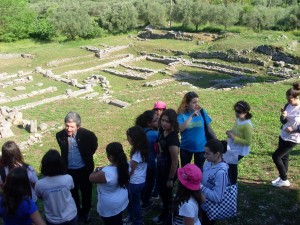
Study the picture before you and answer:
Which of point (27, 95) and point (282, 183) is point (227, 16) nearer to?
point (27, 95)

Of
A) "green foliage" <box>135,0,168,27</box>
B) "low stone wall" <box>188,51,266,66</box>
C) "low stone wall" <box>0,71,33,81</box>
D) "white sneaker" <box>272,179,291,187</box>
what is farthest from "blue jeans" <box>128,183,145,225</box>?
"green foliage" <box>135,0,168,27</box>

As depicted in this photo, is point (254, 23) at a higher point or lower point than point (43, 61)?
higher

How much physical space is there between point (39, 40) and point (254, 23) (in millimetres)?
29684

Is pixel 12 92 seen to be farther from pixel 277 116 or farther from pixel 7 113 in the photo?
pixel 277 116

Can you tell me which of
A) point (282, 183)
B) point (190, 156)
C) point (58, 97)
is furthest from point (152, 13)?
point (190, 156)

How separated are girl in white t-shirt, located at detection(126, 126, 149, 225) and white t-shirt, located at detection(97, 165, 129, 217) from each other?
0.49 m

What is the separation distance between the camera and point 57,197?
4707 millimetres

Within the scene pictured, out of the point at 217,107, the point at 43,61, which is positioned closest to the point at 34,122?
the point at 217,107

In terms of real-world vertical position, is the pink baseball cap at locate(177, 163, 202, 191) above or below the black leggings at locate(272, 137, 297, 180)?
above

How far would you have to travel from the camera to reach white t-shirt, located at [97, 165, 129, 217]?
15.8ft

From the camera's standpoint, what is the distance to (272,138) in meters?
10.6

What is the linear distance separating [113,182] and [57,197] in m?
0.79

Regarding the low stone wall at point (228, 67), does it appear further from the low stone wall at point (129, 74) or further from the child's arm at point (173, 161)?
the child's arm at point (173, 161)

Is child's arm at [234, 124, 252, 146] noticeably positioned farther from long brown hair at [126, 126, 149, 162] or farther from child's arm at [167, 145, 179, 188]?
long brown hair at [126, 126, 149, 162]
